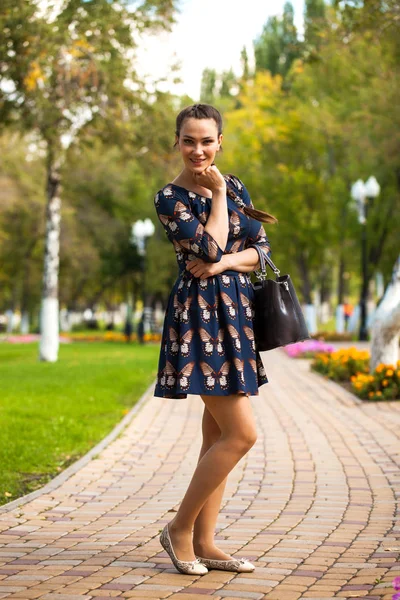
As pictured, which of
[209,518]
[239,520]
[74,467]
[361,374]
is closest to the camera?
[209,518]

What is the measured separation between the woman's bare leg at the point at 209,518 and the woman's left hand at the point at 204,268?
2.22ft

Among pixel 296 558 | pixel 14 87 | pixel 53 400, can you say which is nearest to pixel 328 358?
pixel 53 400

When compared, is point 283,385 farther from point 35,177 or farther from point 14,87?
point 35,177

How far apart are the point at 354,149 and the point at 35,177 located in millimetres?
15363

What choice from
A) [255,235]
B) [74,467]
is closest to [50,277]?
[74,467]

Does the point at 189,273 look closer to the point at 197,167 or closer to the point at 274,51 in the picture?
the point at 197,167

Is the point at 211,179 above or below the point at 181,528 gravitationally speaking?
above

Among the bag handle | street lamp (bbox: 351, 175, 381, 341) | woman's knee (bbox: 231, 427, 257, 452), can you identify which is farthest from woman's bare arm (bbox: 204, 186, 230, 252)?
street lamp (bbox: 351, 175, 381, 341)

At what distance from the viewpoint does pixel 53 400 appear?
38.8 ft

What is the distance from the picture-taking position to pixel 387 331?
43.7 ft

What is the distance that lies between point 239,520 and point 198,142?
2567 millimetres

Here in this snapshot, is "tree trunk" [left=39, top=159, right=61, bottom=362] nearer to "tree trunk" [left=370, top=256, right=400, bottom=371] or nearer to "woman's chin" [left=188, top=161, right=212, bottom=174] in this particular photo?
"tree trunk" [left=370, top=256, right=400, bottom=371]

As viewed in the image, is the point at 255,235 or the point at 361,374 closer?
the point at 255,235

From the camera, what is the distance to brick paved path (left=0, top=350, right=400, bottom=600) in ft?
14.0
